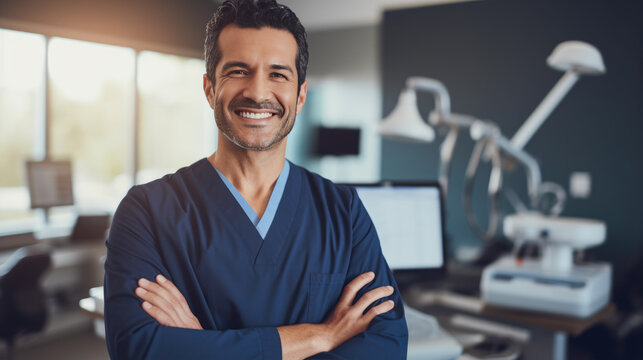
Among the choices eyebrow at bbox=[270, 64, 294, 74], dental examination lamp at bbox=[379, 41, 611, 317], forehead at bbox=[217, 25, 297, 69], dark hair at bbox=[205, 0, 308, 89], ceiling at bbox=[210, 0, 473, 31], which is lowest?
dental examination lamp at bbox=[379, 41, 611, 317]

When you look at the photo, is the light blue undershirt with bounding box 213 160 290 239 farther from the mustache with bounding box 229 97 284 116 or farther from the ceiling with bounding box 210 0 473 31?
the ceiling with bounding box 210 0 473 31

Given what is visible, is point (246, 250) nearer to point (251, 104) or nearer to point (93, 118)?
point (251, 104)

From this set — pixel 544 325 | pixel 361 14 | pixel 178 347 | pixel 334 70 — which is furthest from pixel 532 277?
pixel 334 70

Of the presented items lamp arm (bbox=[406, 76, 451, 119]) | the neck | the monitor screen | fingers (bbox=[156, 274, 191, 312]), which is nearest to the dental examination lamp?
lamp arm (bbox=[406, 76, 451, 119])

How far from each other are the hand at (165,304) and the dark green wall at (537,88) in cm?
344

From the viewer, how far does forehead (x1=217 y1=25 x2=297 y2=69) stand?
3.37 feet

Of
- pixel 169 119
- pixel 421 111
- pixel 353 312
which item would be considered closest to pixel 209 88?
pixel 353 312

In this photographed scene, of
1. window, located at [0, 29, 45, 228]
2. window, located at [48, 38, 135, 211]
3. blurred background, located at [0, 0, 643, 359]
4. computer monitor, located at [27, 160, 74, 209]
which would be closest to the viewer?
computer monitor, located at [27, 160, 74, 209]

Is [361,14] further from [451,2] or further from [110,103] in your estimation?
[110,103]

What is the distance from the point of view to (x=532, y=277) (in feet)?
6.54

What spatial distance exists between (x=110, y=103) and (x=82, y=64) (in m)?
0.44

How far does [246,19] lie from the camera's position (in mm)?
1038

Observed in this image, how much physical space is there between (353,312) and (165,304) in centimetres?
38

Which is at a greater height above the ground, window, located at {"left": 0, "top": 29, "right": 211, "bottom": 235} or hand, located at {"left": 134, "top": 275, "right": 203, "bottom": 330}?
window, located at {"left": 0, "top": 29, "right": 211, "bottom": 235}
